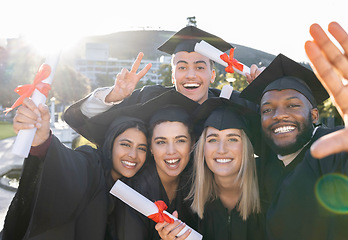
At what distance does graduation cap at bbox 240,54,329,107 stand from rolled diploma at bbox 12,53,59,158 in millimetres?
2020

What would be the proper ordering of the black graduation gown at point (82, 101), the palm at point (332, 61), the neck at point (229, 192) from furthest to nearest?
the black graduation gown at point (82, 101), the neck at point (229, 192), the palm at point (332, 61)

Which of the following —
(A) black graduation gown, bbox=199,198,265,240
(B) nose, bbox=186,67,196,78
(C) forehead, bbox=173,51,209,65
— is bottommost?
(A) black graduation gown, bbox=199,198,265,240

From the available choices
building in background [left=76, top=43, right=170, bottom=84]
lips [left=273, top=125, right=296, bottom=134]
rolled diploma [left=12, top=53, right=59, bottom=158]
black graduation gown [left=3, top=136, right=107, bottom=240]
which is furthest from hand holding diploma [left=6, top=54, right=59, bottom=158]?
building in background [left=76, top=43, right=170, bottom=84]

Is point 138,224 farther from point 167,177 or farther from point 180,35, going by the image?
point 180,35

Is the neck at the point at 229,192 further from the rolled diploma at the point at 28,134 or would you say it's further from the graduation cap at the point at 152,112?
the rolled diploma at the point at 28,134

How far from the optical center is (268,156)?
3.28 m

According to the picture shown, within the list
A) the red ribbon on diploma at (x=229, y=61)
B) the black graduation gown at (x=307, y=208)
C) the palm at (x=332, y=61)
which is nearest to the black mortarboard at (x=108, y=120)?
the red ribbon on diploma at (x=229, y=61)

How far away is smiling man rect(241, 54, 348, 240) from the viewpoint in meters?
2.24

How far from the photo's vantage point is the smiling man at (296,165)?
2.24 meters

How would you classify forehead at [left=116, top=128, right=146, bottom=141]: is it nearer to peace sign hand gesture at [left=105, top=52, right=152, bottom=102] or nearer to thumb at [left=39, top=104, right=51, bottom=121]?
peace sign hand gesture at [left=105, top=52, right=152, bottom=102]

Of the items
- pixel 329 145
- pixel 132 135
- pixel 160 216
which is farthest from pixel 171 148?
pixel 329 145

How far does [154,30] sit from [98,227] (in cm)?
18144

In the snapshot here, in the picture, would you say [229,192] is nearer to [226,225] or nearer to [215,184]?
[215,184]

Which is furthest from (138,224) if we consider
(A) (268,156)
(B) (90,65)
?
(B) (90,65)
